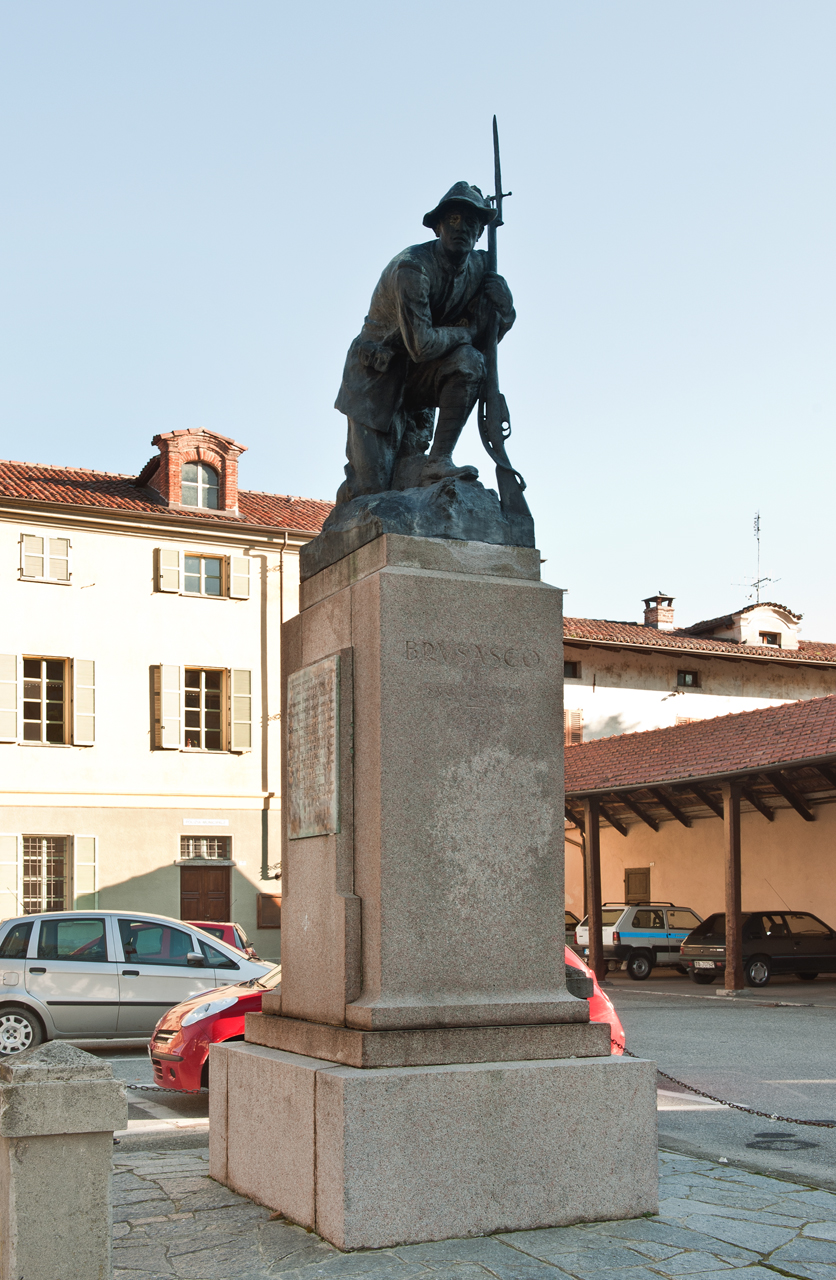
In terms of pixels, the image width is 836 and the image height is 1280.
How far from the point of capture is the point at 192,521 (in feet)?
88.7

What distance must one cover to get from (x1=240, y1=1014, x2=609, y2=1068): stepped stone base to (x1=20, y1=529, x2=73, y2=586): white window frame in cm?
2122

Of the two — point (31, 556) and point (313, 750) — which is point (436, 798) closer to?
point (313, 750)

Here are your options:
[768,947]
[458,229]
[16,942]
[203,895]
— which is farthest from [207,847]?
[458,229]

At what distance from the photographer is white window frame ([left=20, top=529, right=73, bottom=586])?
25359 millimetres

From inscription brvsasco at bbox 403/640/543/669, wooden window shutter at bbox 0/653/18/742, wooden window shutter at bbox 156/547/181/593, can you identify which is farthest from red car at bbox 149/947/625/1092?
wooden window shutter at bbox 156/547/181/593

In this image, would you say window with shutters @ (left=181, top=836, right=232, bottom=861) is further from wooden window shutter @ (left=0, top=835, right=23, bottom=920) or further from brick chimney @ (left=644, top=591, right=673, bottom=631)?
brick chimney @ (left=644, top=591, right=673, bottom=631)

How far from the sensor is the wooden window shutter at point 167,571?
26531mm

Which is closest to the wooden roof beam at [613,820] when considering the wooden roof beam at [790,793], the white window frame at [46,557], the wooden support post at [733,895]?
the wooden roof beam at [790,793]

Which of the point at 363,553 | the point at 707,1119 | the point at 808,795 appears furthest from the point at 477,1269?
the point at 808,795

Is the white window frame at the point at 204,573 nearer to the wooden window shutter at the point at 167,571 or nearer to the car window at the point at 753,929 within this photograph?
the wooden window shutter at the point at 167,571

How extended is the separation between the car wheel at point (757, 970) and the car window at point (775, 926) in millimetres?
483

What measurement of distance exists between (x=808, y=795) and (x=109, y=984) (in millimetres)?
16195

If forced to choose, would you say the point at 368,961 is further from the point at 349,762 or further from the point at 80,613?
the point at 80,613

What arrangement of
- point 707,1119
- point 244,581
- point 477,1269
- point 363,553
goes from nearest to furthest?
point 477,1269
point 363,553
point 707,1119
point 244,581
